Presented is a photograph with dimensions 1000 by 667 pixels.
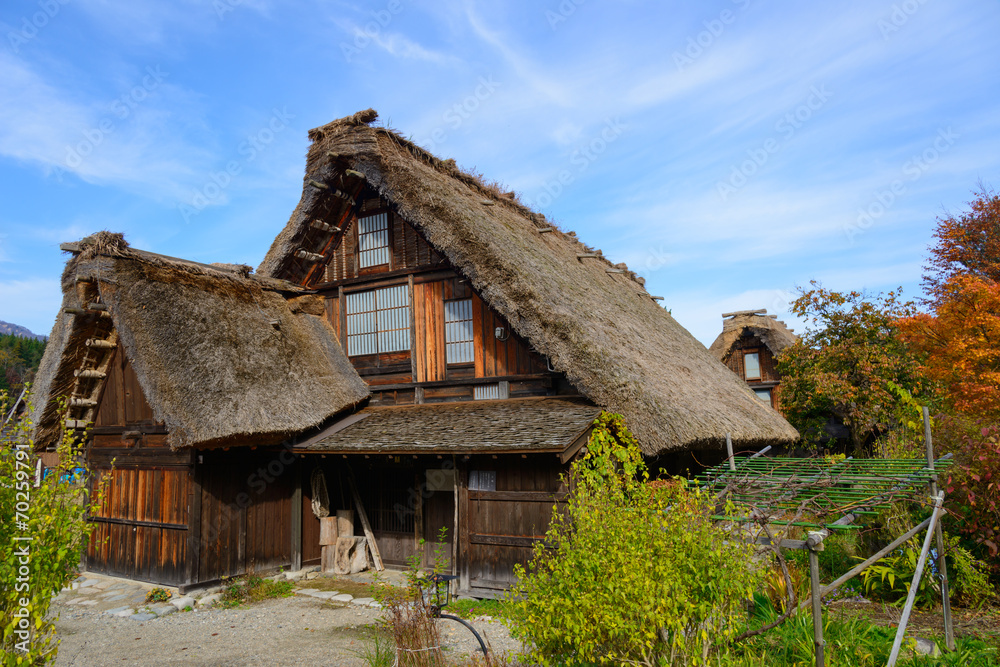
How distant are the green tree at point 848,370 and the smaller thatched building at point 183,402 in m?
11.9

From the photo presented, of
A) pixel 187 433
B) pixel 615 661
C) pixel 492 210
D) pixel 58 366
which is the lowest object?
pixel 615 661

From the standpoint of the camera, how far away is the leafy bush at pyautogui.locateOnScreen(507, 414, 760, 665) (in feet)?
13.8

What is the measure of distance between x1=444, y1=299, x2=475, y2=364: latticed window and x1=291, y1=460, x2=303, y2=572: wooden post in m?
3.26

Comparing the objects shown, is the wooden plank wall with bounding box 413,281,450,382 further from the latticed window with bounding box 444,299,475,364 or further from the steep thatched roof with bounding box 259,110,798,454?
the steep thatched roof with bounding box 259,110,798,454

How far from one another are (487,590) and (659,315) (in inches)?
402

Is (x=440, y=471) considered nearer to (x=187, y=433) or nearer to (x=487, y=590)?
(x=487, y=590)

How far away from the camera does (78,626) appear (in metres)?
8.41

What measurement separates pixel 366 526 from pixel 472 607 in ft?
11.0

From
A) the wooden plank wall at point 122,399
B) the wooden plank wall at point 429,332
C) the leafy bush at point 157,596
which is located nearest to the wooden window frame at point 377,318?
the wooden plank wall at point 429,332

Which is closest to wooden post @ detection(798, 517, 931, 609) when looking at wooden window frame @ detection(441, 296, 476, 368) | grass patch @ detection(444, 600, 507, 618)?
grass patch @ detection(444, 600, 507, 618)

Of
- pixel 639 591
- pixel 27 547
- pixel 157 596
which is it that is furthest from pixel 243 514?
pixel 639 591

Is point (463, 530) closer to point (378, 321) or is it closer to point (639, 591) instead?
point (378, 321)

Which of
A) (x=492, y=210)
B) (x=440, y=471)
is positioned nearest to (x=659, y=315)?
(x=492, y=210)

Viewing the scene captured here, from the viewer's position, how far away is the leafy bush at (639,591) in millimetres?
4207
